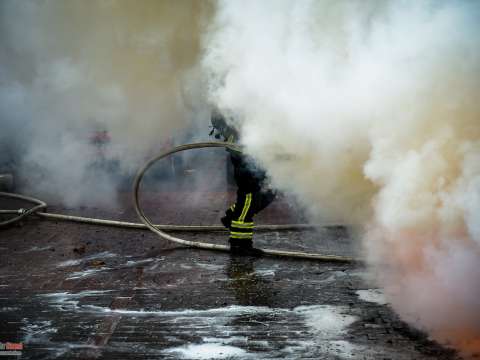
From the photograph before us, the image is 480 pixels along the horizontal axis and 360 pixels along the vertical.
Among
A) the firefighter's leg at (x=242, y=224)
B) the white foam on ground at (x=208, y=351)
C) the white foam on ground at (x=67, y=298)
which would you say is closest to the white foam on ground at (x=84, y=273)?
the white foam on ground at (x=67, y=298)

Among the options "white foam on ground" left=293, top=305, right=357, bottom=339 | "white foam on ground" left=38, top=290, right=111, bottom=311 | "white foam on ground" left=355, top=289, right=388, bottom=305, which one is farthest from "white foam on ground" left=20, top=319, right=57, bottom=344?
"white foam on ground" left=355, top=289, right=388, bottom=305

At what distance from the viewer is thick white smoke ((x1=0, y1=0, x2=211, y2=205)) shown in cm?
789

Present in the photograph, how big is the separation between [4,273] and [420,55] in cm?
511

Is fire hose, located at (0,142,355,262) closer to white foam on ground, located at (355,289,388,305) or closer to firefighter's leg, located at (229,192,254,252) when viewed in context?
firefighter's leg, located at (229,192,254,252)

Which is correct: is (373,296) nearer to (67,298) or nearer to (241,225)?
(241,225)

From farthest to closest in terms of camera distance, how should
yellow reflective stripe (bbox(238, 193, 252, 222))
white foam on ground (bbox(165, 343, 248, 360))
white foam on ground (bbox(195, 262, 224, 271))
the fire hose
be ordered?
yellow reflective stripe (bbox(238, 193, 252, 222)) → the fire hose → white foam on ground (bbox(195, 262, 224, 271)) → white foam on ground (bbox(165, 343, 248, 360))

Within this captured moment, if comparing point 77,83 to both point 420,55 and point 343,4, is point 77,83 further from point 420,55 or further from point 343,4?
point 420,55

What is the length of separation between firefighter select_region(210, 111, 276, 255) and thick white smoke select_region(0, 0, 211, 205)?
4.54 ft

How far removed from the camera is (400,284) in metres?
5.29

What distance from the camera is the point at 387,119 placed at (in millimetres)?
4996

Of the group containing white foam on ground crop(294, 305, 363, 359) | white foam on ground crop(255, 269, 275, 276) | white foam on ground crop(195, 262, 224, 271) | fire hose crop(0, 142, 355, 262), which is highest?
fire hose crop(0, 142, 355, 262)

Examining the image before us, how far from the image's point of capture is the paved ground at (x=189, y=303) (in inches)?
174

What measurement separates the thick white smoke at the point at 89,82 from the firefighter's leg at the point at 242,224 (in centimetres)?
176

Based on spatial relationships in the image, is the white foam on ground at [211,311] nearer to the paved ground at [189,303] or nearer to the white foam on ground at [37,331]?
the paved ground at [189,303]
